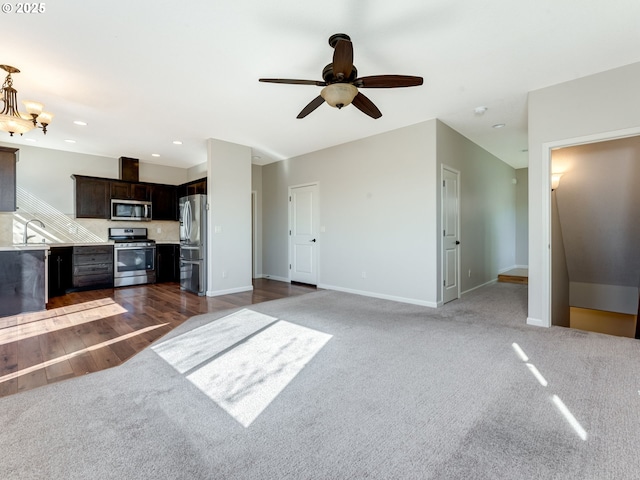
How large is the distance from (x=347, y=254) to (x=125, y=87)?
3936 millimetres

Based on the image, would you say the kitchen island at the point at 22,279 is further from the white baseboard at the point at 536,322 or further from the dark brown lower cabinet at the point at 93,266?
the white baseboard at the point at 536,322

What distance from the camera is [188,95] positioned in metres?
3.57

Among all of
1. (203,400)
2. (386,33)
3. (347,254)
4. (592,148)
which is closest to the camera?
(203,400)

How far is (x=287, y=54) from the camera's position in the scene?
2.77 m

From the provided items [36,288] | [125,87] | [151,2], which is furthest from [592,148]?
[36,288]

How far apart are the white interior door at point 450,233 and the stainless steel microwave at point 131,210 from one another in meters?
6.08

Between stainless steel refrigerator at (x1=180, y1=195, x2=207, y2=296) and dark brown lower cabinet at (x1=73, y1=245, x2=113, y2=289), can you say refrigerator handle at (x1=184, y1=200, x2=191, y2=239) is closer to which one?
stainless steel refrigerator at (x1=180, y1=195, x2=207, y2=296)

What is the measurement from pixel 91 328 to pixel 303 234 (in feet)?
12.5

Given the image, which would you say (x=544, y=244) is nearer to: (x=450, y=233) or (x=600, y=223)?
(x=450, y=233)

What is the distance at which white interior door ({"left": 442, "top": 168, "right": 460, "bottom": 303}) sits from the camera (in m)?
4.56

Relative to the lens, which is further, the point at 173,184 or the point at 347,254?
the point at 173,184

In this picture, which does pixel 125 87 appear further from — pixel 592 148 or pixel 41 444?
pixel 592 148

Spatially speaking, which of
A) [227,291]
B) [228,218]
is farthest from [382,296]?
[228,218]

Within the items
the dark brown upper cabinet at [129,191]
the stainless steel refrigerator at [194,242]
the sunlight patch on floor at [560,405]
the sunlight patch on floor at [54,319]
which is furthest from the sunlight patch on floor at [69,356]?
the dark brown upper cabinet at [129,191]
